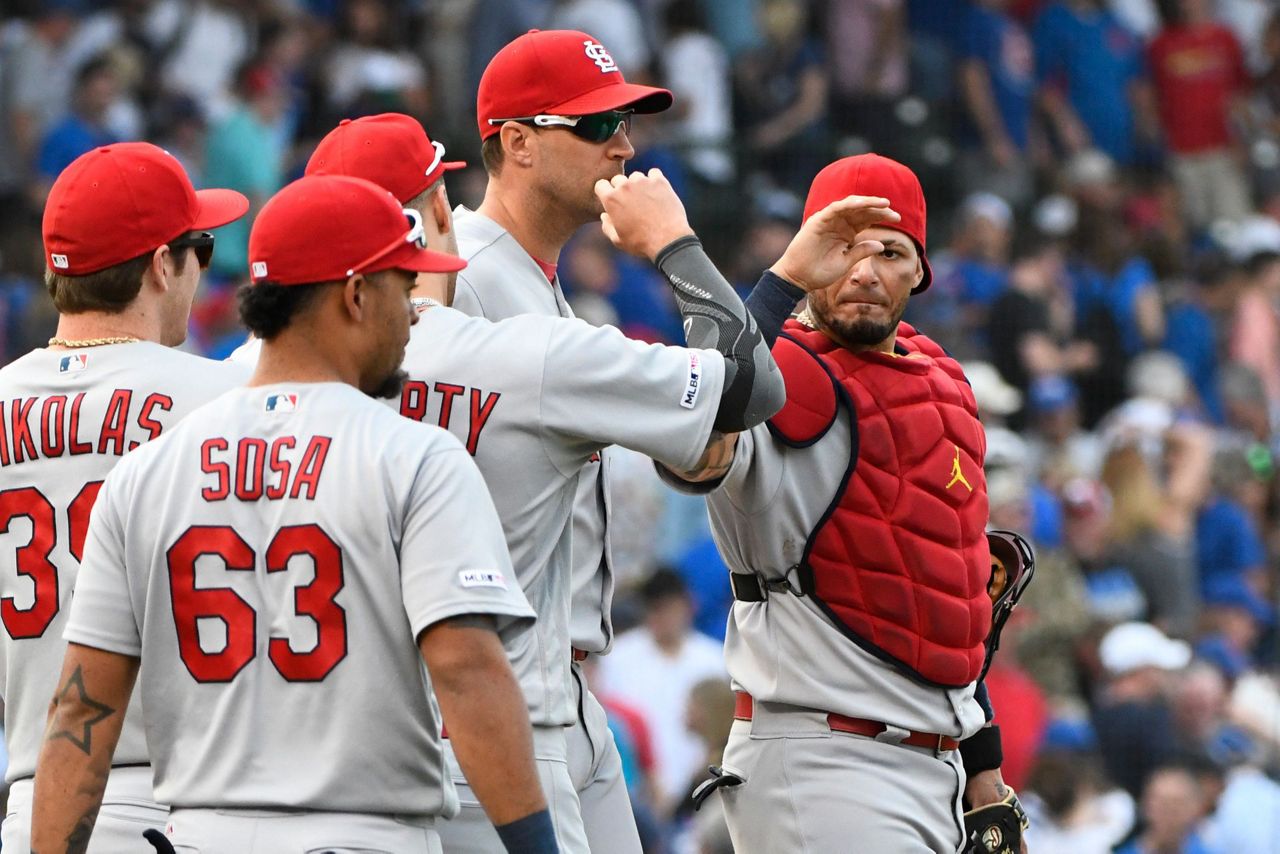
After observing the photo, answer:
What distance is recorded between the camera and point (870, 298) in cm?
454

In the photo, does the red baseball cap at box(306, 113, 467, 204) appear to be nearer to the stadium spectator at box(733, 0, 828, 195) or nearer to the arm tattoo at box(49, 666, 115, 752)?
the arm tattoo at box(49, 666, 115, 752)

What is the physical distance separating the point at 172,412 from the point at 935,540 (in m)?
1.65

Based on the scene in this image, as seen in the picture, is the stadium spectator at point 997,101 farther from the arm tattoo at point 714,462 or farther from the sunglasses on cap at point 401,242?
the sunglasses on cap at point 401,242

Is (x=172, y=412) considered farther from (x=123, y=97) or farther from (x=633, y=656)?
(x=123, y=97)

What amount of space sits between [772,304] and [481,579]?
112cm

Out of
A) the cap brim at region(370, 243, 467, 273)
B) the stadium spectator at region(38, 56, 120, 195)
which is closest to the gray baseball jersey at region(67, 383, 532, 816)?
the cap brim at region(370, 243, 467, 273)

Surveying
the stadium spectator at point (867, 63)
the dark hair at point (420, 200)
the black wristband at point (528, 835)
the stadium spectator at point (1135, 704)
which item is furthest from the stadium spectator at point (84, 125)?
the black wristband at point (528, 835)

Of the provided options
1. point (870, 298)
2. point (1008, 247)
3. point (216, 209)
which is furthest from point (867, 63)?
point (216, 209)

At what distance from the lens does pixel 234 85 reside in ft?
38.3

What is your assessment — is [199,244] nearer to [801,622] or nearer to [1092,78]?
[801,622]

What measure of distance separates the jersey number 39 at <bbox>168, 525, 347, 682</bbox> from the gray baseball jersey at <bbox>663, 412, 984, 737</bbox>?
1349mm

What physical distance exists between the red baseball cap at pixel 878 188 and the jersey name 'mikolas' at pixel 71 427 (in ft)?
5.09

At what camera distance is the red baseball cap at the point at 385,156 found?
12.8 feet

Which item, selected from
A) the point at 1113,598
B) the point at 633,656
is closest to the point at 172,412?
the point at 633,656
